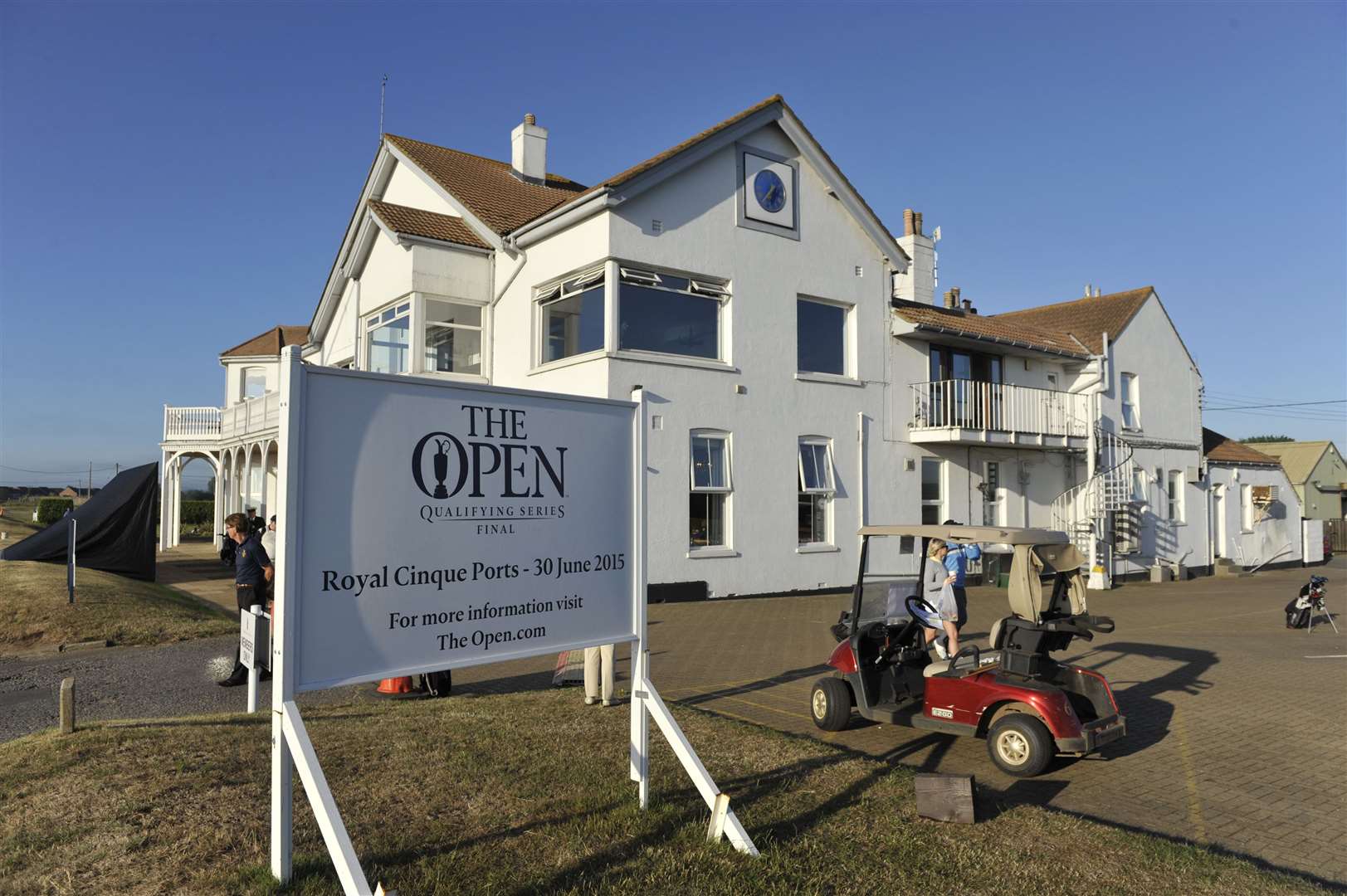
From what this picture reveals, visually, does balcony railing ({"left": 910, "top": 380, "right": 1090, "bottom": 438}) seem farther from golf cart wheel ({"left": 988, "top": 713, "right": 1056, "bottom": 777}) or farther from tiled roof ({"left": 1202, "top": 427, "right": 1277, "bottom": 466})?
golf cart wheel ({"left": 988, "top": 713, "right": 1056, "bottom": 777})

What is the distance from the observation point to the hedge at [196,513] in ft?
132

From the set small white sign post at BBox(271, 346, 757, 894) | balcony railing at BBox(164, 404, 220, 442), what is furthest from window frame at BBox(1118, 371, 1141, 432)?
balcony railing at BBox(164, 404, 220, 442)

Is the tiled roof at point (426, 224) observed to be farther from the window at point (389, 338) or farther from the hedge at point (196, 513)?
the hedge at point (196, 513)

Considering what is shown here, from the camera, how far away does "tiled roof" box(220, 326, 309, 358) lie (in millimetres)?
34319

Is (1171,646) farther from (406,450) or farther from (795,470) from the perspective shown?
(406,450)

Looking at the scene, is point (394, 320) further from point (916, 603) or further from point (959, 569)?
point (916, 603)

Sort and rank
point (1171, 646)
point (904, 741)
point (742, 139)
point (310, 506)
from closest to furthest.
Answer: point (310, 506) < point (904, 741) < point (1171, 646) < point (742, 139)

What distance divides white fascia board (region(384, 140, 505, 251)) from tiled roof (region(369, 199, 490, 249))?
0.44ft

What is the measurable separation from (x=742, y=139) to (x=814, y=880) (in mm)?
15323

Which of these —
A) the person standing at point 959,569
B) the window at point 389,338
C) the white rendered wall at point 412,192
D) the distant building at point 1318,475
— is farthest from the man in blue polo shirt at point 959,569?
the distant building at point 1318,475

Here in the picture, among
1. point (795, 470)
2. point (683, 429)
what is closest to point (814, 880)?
point (683, 429)

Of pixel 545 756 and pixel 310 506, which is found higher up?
pixel 310 506

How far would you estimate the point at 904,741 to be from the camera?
7.01m

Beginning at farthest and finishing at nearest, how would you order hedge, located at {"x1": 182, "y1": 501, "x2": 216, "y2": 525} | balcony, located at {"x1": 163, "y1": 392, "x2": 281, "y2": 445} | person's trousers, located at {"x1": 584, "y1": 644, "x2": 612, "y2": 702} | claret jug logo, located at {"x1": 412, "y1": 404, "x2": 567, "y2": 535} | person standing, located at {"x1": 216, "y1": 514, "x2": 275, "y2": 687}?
hedge, located at {"x1": 182, "y1": 501, "x2": 216, "y2": 525} < balcony, located at {"x1": 163, "y1": 392, "x2": 281, "y2": 445} < person standing, located at {"x1": 216, "y1": 514, "x2": 275, "y2": 687} < person's trousers, located at {"x1": 584, "y1": 644, "x2": 612, "y2": 702} < claret jug logo, located at {"x1": 412, "y1": 404, "x2": 567, "y2": 535}
